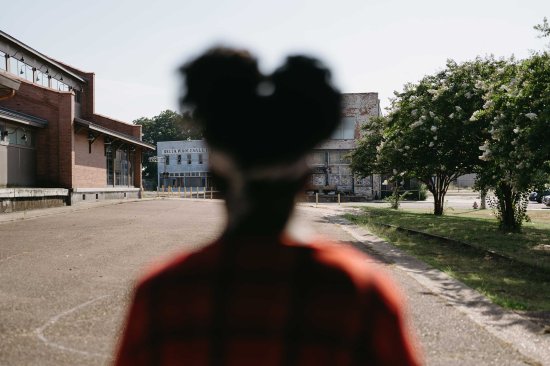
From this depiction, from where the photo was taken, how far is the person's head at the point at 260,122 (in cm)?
135

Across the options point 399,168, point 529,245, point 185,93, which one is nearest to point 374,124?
point 399,168

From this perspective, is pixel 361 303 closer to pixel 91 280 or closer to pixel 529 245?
pixel 91 280

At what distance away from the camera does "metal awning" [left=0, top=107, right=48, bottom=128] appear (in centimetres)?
2100

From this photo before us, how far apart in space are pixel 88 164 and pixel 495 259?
881 inches

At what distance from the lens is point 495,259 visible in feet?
36.5

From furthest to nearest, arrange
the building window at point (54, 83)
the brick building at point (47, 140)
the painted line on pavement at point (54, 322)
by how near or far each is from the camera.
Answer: the building window at point (54, 83) < the brick building at point (47, 140) < the painted line on pavement at point (54, 322)

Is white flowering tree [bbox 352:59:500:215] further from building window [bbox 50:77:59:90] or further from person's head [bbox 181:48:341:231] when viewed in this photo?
building window [bbox 50:77:59:90]

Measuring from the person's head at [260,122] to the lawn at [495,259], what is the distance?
20.3ft

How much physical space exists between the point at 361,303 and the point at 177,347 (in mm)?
462

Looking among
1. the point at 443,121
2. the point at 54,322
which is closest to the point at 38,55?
the point at 443,121

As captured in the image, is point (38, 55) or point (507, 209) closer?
point (507, 209)

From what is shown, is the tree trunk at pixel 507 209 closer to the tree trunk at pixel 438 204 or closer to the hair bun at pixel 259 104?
the tree trunk at pixel 438 204

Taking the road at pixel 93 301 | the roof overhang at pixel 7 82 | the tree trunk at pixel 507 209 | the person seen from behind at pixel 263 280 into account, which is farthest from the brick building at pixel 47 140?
the person seen from behind at pixel 263 280

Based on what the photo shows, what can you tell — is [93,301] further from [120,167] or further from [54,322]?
[120,167]
